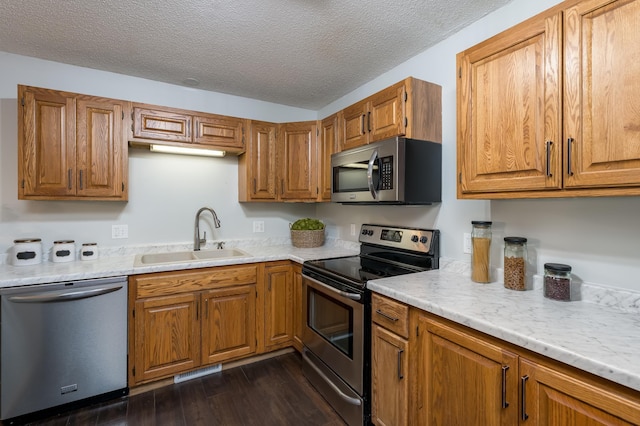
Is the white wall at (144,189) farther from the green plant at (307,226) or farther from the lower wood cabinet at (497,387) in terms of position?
the lower wood cabinet at (497,387)

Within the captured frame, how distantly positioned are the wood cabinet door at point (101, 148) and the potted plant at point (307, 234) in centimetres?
149

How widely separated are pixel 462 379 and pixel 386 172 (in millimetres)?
1205

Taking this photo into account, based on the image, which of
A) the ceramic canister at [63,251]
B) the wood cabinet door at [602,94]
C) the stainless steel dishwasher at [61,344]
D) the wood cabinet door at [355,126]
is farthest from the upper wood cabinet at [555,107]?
the ceramic canister at [63,251]

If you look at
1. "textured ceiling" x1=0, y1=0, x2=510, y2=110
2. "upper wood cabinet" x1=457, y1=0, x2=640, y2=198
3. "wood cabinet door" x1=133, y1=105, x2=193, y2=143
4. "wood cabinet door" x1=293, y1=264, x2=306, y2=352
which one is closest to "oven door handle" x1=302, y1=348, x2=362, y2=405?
"wood cabinet door" x1=293, y1=264, x2=306, y2=352

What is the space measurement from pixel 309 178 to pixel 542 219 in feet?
6.19

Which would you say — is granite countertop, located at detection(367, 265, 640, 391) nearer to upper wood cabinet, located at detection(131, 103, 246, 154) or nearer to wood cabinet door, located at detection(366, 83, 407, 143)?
wood cabinet door, located at detection(366, 83, 407, 143)

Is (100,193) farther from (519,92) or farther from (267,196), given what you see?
(519,92)

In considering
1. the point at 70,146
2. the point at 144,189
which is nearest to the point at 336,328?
the point at 144,189

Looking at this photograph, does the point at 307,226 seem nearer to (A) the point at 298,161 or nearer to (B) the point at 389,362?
(A) the point at 298,161

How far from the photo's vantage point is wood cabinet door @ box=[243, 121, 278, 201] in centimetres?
285

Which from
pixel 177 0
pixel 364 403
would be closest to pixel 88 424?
pixel 364 403

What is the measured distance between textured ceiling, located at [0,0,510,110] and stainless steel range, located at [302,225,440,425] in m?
1.33

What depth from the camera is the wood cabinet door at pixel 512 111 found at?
4.01ft

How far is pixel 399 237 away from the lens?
2285 millimetres
